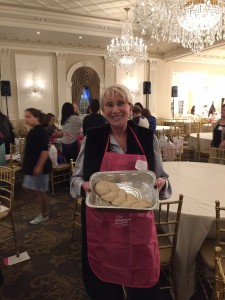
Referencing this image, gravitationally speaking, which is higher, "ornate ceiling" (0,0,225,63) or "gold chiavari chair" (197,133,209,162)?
"ornate ceiling" (0,0,225,63)

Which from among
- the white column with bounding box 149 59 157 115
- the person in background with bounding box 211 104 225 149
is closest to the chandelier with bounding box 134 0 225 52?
the person in background with bounding box 211 104 225 149

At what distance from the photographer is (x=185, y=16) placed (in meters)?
4.09

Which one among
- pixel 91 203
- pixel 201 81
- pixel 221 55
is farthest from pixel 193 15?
pixel 201 81

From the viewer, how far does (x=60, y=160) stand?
16.1 feet

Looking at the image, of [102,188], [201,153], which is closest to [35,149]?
[102,188]

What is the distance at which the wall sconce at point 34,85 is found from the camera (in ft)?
28.9

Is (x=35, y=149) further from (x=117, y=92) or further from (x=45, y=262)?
(x=117, y=92)

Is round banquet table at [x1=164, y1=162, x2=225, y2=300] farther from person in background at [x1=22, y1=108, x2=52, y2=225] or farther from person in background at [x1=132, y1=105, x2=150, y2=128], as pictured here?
person in background at [x1=132, y1=105, x2=150, y2=128]

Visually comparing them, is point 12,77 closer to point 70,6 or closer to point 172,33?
point 70,6

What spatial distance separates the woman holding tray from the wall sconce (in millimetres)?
7895

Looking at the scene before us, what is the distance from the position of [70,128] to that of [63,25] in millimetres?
3928

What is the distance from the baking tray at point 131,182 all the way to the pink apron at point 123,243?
0.16 feet

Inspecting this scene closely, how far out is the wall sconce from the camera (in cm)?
880

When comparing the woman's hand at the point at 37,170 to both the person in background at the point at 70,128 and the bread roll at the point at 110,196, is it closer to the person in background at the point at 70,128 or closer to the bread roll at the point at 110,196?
the person in background at the point at 70,128
